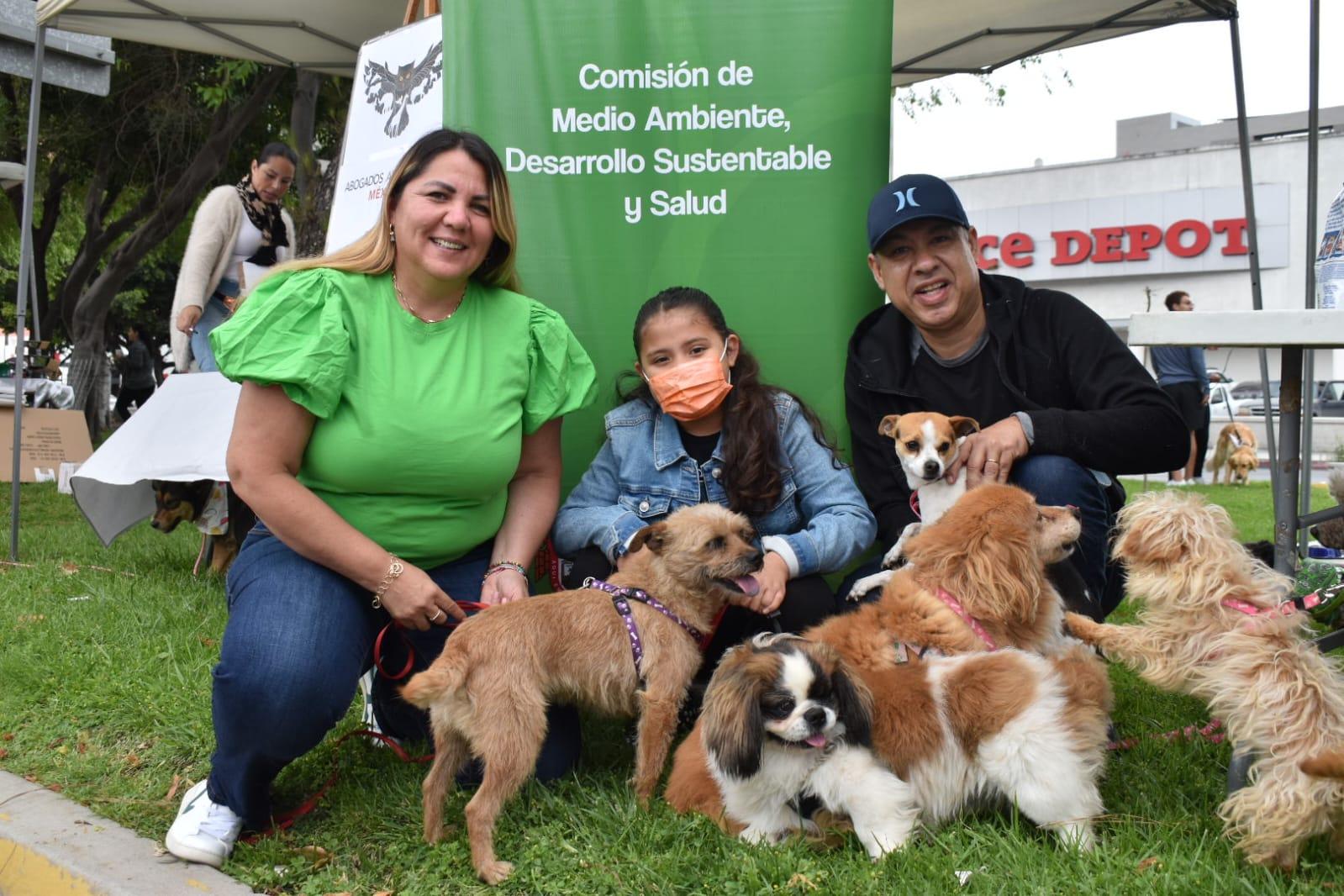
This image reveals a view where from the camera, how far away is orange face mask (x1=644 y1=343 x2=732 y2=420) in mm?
3604

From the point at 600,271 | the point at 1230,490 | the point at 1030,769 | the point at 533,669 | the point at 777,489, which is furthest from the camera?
the point at 1230,490

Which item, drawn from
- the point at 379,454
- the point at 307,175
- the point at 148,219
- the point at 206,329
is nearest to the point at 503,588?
the point at 379,454

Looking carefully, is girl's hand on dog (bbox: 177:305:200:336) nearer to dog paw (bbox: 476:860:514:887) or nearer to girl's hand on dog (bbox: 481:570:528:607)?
girl's hand on dog (bbox: 481:570:528:607)

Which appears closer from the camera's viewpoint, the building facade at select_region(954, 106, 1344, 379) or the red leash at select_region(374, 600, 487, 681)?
the red leash at select_region(374, 600, 487, 681)

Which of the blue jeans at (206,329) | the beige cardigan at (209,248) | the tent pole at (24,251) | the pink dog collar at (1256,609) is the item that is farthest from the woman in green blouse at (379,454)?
the tent pole at (24,251)

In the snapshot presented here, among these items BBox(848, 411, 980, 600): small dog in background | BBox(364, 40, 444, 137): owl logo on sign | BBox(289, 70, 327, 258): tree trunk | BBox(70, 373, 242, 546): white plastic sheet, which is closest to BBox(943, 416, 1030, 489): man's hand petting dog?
BBox(848, 411, 980, 600): small dog in background

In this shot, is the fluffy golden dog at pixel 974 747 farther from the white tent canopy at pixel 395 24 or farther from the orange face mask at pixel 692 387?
the white tent canopy at pixel 395 24

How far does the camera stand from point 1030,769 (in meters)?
2.59

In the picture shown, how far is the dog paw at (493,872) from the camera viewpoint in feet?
8.83

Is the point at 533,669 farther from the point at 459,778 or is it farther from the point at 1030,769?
the point at 1030,769

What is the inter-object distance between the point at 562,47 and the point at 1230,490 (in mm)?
13872

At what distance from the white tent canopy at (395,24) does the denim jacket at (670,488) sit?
11.2 ft

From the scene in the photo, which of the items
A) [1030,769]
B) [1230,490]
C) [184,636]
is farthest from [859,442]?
[1230,490]

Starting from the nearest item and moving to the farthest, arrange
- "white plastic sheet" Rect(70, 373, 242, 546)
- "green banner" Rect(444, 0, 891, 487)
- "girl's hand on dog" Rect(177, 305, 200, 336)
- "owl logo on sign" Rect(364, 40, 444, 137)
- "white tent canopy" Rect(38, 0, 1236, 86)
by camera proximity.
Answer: "green banner" Rect(444, 0, 891, 487) → "owl logo on sign" Rect(364, 40, 444, 137) → "white plastic sheet" Rect(70, 373, 242, 546) → "white tent canopy" Rect(38, 0, 1236, 86) → "girl's hand on dog" Rect(177, 305, 200, 336)
